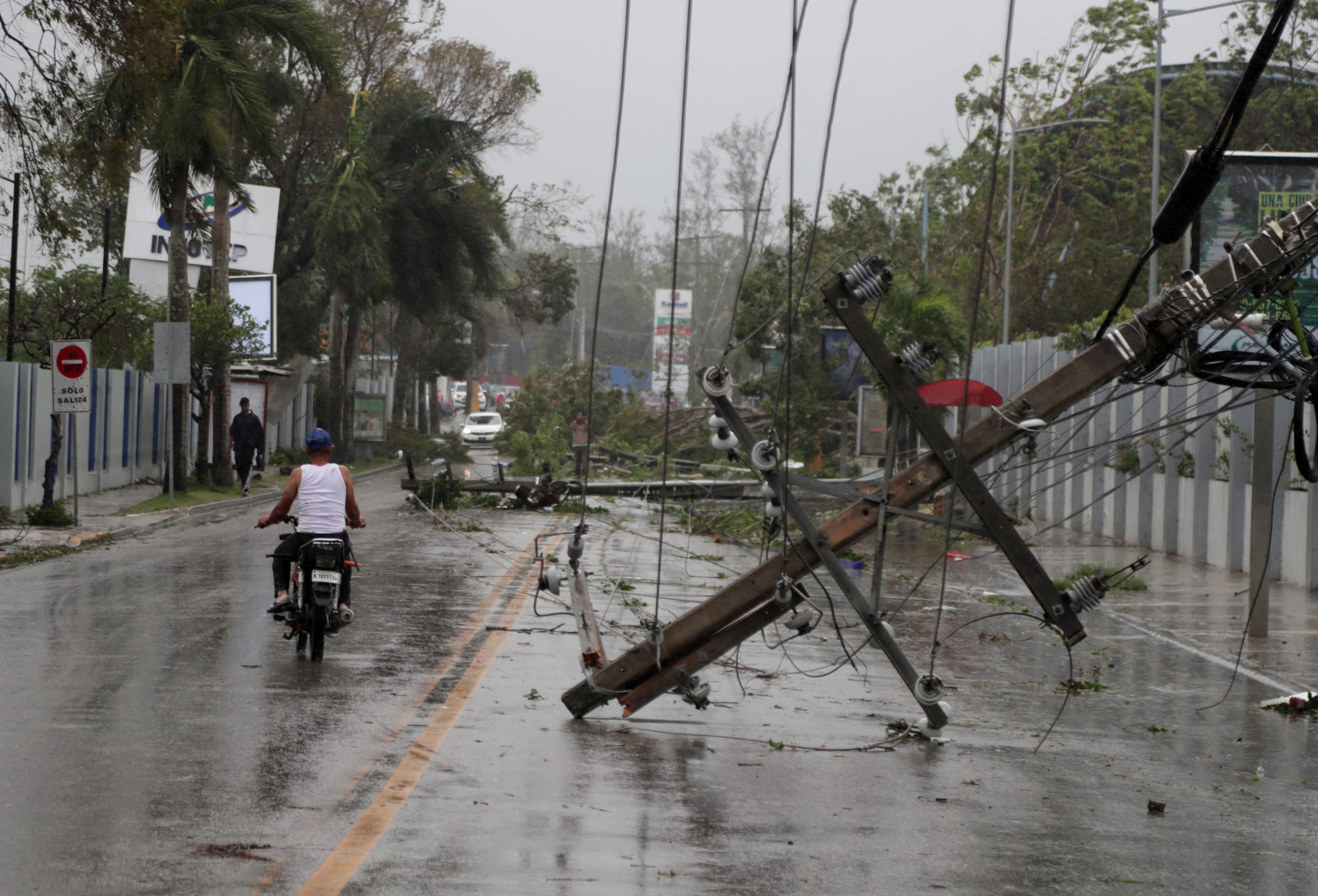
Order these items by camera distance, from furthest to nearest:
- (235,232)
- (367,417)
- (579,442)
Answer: (367,417) < (235,232) < (579,442)

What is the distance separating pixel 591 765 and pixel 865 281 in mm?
3091

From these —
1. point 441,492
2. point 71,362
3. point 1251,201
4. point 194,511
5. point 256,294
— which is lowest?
point 194,511

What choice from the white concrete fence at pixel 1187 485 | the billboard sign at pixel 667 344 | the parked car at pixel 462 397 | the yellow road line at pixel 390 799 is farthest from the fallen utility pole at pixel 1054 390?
the parked car at pixel 462 397

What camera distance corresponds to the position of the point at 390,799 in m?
7.29

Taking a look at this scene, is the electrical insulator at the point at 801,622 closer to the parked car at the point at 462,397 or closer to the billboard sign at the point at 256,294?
the billboard sign at the point at 256,294

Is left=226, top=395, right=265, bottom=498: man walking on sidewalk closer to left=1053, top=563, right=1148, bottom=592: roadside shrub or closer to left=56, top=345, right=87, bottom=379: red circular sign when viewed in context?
left=56, top=345, right=87, bottom=379: red circular sign

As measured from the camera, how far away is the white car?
78.7 m

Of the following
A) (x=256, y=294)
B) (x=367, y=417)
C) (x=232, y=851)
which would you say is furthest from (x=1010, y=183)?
(x=232, y=851)

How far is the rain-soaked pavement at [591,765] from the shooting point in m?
6.30

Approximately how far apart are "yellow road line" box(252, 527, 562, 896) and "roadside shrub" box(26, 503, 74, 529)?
25.5ft

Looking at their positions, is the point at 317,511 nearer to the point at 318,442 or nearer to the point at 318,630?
the point at 318,442

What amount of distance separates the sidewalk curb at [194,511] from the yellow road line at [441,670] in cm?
705

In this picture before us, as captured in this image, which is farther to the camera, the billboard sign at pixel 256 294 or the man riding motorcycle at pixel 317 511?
the billboard sign at pixel 256 294

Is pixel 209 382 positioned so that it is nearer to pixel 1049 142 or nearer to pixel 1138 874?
pixel 1049 142
